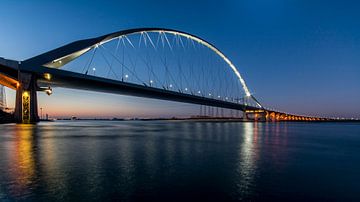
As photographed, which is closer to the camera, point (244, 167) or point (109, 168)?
point (109, 168)

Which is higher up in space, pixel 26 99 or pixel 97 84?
pixel 97 84

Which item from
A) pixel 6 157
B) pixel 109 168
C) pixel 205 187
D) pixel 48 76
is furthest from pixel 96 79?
pixel 205 187

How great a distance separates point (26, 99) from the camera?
50406 millimetres

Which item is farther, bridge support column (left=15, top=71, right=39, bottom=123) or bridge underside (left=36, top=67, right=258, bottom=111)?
bridge underside (left=36, top=67, right=258, bottom=111)

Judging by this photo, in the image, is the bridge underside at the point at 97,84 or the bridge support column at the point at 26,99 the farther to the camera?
the bridge underside at the point at 97,84

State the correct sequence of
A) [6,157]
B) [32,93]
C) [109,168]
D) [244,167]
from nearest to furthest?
1. [109,168]
2. [244,167]
3. [6,157]
4. [32,93]

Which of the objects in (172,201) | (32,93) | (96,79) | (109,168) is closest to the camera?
(172,201)

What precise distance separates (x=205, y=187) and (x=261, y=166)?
14.6 ft

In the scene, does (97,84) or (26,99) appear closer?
(26,99)

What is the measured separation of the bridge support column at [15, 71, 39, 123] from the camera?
164 feet

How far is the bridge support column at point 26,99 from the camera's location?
49.9m

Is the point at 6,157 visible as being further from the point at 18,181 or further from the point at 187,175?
the point at 187,175

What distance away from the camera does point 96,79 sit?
57.0m

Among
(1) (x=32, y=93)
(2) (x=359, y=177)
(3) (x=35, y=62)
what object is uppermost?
(3) (x=35, y=62)
